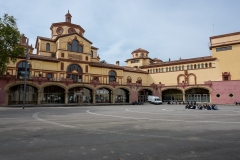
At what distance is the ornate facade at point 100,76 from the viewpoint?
3503cm

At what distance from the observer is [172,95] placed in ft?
165

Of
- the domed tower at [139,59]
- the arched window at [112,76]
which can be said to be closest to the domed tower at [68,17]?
the arched window at [112,76]

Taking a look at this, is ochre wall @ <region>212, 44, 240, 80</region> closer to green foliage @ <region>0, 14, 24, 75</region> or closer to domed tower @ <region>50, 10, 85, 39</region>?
domed tower @ <region>50, 10, 85, 39</region>

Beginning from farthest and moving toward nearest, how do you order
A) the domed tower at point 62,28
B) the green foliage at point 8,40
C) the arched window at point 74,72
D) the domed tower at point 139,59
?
the domed tower at point 139,59, the domed tower at point 62,28, the arched window at point 74,72, the green foliage at point 8,40

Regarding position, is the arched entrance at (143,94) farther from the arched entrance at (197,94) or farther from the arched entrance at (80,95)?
the arched entrance at (80,95)

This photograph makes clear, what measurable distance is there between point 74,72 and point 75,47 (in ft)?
20.8

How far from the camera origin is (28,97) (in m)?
34.4

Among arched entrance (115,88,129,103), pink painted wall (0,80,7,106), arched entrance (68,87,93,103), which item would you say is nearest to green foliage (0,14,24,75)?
pink painted wall (0,80,7,106)

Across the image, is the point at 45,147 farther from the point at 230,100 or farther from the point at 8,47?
the point at 230,100

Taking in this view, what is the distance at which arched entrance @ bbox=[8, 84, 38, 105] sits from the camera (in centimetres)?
3227

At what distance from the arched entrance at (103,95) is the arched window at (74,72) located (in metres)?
5.60

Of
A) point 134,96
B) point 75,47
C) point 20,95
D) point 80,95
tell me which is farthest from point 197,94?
point 20,95

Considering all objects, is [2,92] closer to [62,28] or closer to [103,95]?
[103,95]

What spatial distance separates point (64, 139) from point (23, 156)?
2134mm
